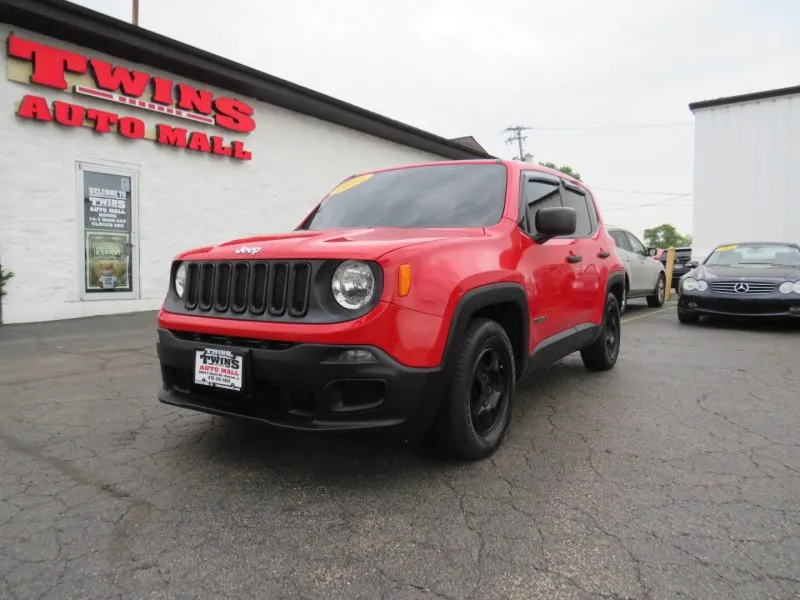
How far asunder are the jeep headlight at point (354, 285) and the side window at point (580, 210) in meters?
2.44

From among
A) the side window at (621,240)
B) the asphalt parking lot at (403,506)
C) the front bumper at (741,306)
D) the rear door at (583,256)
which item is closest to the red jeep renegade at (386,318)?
the asphalt parking lot at (403,506)

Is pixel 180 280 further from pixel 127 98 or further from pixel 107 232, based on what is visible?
pixel 127 98

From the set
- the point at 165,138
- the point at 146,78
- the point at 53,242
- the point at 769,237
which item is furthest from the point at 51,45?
the point at 769,237

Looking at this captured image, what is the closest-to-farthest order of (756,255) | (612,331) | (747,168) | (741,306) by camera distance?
(612,331) → (741,306) → (756,255) → (747,168)

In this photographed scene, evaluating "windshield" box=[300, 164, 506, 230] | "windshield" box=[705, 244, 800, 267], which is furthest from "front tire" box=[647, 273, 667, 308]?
"windshield" box=[300, 164, 506, 230]

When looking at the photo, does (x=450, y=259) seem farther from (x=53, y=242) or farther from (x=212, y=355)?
(x=53, y=242)

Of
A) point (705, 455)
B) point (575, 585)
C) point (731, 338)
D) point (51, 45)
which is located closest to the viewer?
point (575, 585)

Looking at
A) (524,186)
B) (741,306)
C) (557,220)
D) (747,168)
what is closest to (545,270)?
(557,220)

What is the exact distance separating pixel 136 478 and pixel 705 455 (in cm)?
295

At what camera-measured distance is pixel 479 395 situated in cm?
289

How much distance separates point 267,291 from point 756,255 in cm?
896

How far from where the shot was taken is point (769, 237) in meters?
15.4

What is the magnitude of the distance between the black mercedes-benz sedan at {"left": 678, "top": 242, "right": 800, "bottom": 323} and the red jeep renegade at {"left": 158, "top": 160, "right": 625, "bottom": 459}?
558 cm

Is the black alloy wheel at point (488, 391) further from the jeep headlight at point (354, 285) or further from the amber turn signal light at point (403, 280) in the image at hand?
the jeep headlight at point (354, 285)
